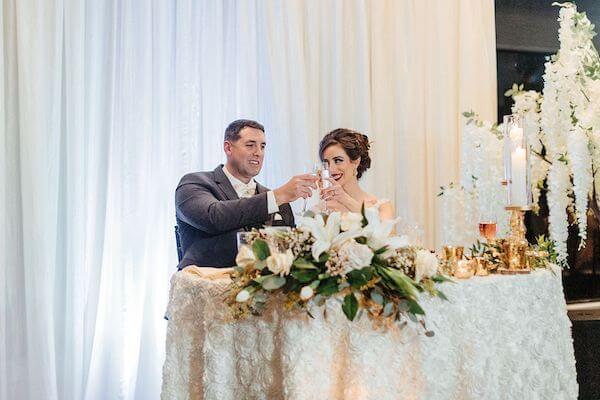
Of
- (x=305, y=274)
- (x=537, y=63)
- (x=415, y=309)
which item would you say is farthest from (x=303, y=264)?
(x=537, y=63)

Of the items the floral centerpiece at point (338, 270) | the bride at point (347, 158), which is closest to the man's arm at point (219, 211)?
the bride at point (347, 158)

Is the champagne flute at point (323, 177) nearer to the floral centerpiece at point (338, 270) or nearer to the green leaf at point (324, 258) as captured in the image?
the floral centerpiece at point (338, 270)

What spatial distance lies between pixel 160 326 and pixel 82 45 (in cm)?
168

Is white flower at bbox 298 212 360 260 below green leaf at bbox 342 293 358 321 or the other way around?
the other way around

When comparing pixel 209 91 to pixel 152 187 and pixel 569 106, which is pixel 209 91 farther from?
pixel 569 106

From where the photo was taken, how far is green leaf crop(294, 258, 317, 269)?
2.00 meters

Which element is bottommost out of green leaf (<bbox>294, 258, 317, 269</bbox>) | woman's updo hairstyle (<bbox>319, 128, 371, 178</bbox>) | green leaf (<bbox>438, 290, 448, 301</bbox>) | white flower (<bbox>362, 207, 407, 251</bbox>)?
green leaf (<bbox>438, 290, 448, 301</bbox>)

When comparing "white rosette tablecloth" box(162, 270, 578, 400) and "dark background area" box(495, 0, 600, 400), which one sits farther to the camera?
"dark background area" box(495, 0, 600, 400)

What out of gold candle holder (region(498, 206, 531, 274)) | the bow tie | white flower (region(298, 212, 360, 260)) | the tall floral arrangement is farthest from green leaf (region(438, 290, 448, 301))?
the bow tie

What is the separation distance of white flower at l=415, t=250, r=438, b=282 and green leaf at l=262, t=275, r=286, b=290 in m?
0.43

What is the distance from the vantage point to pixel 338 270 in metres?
1.98

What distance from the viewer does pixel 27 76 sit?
3570 mm

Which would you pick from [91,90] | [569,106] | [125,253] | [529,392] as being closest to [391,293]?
[529,392]

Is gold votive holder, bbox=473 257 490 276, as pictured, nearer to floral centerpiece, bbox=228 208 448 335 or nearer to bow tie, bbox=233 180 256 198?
floral centerpiece, bbox=228 208 448 335
